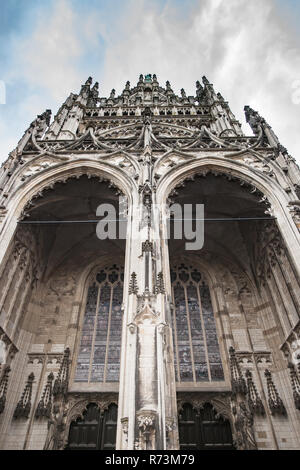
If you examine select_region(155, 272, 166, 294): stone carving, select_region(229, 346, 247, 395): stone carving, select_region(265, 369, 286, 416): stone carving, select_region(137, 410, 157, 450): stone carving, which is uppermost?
select_region(155, 272, 166, 294): stone carving

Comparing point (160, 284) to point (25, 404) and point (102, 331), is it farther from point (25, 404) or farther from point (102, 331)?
point (25, 404)

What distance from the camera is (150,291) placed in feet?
20.0

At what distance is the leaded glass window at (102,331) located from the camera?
8.88 m

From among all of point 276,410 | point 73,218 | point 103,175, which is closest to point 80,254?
point 73,218

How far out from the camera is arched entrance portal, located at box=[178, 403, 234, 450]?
7523mm

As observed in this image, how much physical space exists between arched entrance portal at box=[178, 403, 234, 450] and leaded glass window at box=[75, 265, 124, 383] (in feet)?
7.11

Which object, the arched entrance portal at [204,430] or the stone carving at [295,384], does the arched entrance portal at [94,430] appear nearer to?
the arched entrance portal at [204,430]

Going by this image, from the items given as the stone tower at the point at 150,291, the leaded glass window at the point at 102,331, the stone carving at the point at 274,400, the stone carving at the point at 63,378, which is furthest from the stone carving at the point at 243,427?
the stone carving at the point at 63,378

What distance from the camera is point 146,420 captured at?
4.27 m

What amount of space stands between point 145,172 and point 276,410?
24.4 ft

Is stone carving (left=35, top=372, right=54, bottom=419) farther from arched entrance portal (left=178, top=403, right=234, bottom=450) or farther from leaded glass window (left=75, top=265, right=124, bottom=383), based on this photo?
arched entrance portal (left=178, top=403, right=234, bottom=450)

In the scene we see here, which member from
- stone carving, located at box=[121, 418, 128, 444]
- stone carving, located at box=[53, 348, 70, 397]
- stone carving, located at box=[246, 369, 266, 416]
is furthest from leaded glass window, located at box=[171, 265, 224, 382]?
stone carving, located at box=[121, 418, 128, 444]

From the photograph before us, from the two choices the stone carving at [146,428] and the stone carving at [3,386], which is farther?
the stone carving at [3,386]

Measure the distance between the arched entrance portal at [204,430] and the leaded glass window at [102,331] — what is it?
2.17 m
